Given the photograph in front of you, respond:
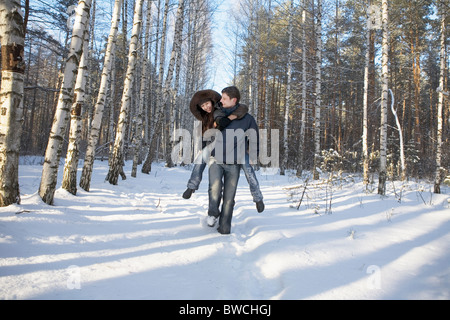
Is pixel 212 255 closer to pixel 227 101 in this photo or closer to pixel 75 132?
pixel 227 101

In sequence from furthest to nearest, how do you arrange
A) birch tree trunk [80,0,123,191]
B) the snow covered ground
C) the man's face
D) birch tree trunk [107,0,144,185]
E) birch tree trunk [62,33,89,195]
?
birch tree trunk [107,0,144,185]
birch tree trunk [80,0,123,191]
birch tree trunk [62,33,89,195]
the man's face
the snow covered ground

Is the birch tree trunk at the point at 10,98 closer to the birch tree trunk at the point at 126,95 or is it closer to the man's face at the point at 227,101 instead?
the man's face at the point at 227,101

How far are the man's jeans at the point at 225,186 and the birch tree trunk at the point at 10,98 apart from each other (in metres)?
2.53

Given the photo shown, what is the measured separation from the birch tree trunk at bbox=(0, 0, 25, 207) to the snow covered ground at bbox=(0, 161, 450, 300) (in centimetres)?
38

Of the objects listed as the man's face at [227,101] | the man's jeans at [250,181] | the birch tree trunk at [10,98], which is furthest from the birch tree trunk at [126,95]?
the man's face at [227,101]

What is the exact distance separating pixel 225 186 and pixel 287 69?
12.0 metres

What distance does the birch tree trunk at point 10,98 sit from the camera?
9.37 feet

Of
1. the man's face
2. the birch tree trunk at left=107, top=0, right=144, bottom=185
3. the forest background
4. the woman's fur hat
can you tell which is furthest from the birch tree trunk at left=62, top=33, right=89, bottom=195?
the man's face

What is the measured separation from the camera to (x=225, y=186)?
3.35 m

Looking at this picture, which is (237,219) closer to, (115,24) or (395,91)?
(115,24)

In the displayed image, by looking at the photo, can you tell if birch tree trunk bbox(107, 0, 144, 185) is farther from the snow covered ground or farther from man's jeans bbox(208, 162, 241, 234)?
man's jeans bbox(208, 162, 241, 234)

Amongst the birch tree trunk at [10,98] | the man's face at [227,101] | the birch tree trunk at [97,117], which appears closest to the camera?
the birch tree trunk at [10,98]

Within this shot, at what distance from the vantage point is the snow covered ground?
1751 millimetres

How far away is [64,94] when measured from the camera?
3.46m
